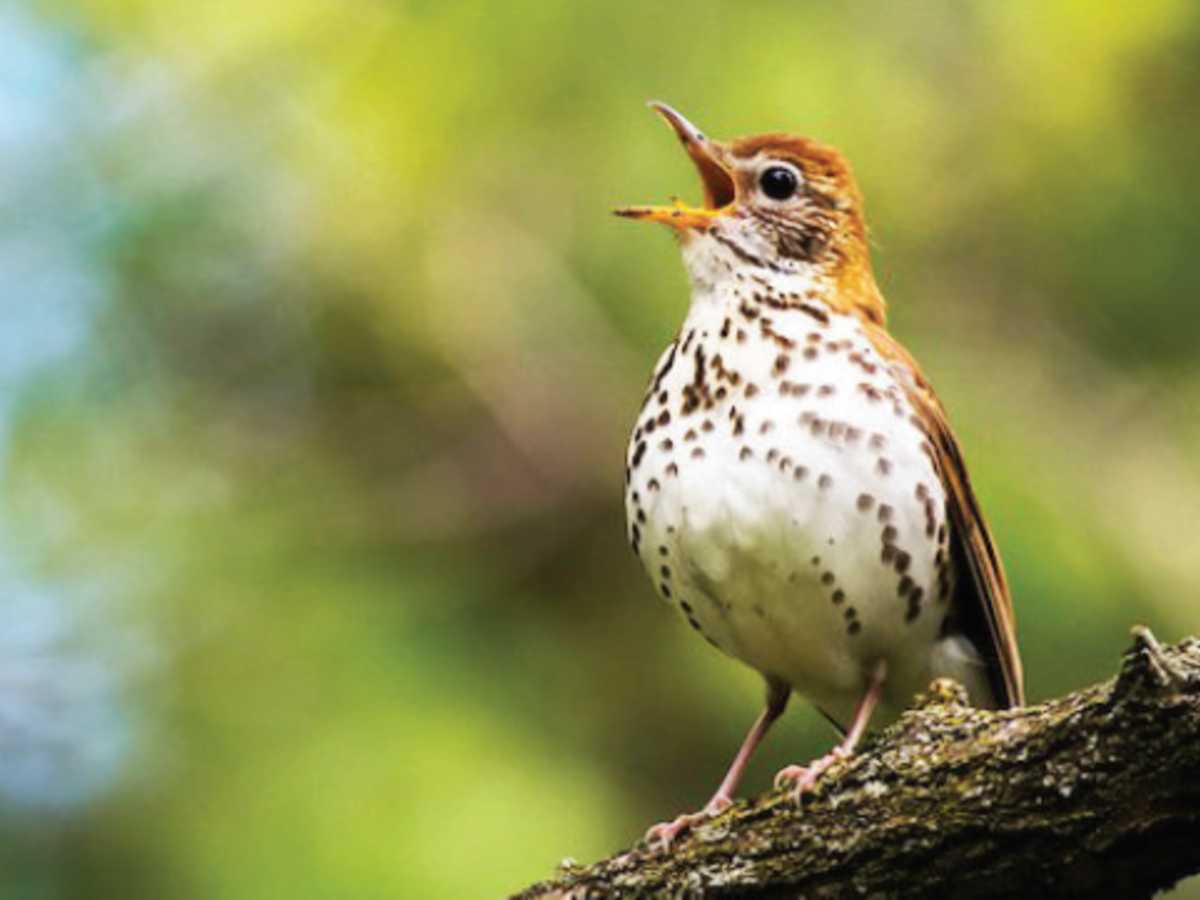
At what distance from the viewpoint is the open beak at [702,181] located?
15.2 feet

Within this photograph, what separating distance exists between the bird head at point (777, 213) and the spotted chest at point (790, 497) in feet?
0.73

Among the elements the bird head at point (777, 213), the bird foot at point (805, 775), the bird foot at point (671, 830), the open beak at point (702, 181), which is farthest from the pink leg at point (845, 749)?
the open beak at point (702, 181)

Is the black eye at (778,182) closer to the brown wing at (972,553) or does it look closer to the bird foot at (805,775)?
the brown wing at (972,553)

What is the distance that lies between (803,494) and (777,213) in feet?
2.85

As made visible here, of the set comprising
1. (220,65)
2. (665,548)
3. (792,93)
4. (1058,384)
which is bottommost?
(665,548)

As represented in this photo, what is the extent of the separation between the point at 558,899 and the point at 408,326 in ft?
9.11

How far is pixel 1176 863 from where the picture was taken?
3.01 meters

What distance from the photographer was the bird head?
4.64m

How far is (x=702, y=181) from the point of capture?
4.92 meters

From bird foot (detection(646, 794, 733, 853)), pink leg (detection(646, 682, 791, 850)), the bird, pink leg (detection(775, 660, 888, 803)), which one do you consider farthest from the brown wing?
bird foot (detection(646, 794, 733, 853))

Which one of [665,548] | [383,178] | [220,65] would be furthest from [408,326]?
[665,548]

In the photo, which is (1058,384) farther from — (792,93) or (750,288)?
(750,288)

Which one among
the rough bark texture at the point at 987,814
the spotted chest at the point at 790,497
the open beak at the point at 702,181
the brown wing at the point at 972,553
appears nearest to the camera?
the rough bark texture at the point at 987,814

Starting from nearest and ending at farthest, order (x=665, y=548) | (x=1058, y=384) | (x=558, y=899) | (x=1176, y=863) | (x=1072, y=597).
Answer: (x=1176, y=863) → (x=558, y=899) → (x=665, y=548) → (x=1072, y=597) → (x=1058, y=384)
